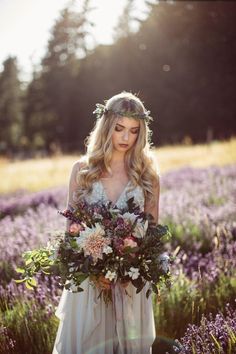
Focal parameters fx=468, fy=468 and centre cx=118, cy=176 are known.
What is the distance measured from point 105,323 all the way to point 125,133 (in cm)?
144

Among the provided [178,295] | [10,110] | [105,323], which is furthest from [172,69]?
[105,323]

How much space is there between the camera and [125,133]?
365 centimetres

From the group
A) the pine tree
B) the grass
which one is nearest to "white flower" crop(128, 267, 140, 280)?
the grass

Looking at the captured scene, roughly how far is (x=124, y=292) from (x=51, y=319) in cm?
93

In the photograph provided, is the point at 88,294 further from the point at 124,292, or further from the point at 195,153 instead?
the point at 195,153

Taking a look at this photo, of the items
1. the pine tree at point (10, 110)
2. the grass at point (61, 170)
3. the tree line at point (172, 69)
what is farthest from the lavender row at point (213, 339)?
the pine tree at point (10, 110)

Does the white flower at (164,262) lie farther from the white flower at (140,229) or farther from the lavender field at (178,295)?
the lavender field at (178,295)

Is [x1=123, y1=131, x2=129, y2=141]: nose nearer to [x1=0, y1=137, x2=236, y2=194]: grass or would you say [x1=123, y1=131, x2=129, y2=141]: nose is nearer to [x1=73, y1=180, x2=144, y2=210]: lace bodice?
[x1=73, y1=180, x2=144, y2=210]: lace bodice

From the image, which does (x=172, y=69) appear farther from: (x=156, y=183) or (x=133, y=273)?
(x=133, y=273)

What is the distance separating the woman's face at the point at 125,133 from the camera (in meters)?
3.64

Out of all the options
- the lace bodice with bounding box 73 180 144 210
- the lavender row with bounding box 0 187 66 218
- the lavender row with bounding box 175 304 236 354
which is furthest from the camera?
the lavender row with bounding box 0 187 66 218

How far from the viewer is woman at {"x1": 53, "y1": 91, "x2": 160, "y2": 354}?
3393 millimetres

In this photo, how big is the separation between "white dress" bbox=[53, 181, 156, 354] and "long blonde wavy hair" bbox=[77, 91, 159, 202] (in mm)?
239

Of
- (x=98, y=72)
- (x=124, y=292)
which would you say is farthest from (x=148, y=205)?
(x=98, y=72)
